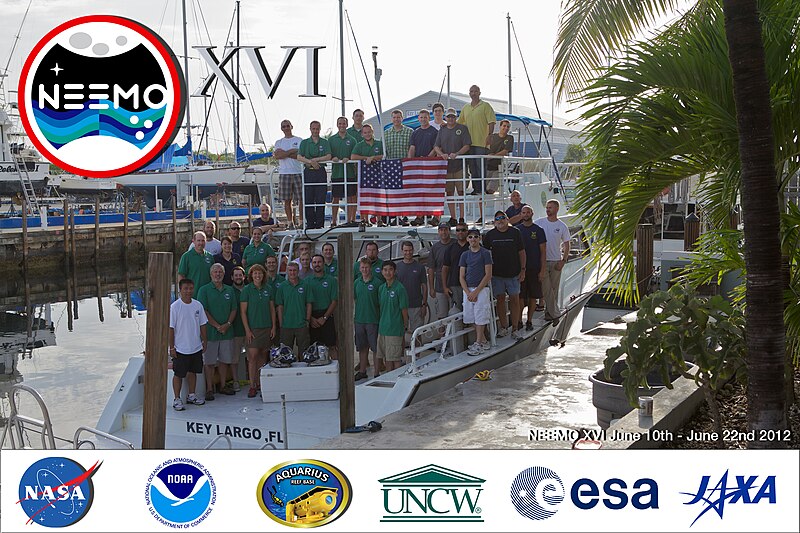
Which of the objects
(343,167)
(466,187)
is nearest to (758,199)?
(466,187)

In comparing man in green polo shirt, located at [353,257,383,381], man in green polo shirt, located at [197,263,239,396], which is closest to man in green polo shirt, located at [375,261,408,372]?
man in green polo shirt, located at [353,257,383,381]

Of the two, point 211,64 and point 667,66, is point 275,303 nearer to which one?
point 211,64

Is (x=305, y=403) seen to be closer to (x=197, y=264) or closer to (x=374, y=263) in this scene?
(x=374, y=263)

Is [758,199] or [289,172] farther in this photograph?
[289,172]

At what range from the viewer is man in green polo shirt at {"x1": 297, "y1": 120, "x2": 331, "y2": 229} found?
1262 centimetres

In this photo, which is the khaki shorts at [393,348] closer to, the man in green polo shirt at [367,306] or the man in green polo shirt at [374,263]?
the man in green polo shirt at [367,306]

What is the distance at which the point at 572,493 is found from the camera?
4.93 metres

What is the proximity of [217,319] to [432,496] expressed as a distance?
5.78m

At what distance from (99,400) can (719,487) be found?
1390cm

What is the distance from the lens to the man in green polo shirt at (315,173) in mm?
12625

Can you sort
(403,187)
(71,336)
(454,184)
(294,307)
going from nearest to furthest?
(294,307) < (403,187) < (454,184) < (71,336)

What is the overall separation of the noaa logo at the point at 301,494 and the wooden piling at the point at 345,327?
2844 mm

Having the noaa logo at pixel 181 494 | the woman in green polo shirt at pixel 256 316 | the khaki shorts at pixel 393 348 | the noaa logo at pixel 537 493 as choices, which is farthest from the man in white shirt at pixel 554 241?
the noaa logo at pixel 181 494

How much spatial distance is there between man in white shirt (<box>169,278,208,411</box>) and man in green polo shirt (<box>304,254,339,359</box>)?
4.44 ft
